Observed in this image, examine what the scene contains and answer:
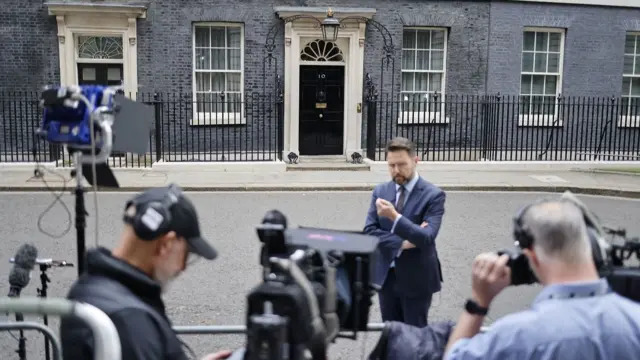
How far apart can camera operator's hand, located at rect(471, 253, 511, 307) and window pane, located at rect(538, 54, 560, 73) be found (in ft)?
61.4

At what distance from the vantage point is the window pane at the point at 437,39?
19172 millimetres

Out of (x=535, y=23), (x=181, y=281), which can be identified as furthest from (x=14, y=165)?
(x=535, y=23)

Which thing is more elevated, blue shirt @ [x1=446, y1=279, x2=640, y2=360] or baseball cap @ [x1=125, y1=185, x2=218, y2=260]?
baseball cap @ [x1=125, y1=185, x2=218, y2=260]

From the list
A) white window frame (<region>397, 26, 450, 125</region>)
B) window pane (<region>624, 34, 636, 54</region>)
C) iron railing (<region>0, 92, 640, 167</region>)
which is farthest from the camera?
window pane (<region>624, 34, 636, 54</region>)

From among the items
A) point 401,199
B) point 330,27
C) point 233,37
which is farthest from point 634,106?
point 401,199

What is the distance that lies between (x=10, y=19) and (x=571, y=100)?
1529 cm

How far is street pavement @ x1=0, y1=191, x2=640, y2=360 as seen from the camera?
21.3 ft

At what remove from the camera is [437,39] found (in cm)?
1922

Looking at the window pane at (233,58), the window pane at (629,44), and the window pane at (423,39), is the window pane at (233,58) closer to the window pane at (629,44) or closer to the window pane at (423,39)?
the window pane at (423,39)

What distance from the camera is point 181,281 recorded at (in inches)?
297

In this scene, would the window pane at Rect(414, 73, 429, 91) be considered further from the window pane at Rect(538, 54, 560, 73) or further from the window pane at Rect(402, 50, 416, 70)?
the window pane at Rect(538, 54, 560, 73)

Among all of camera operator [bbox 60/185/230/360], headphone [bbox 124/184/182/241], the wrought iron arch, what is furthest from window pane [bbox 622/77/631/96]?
headphone [bbox 124/184/182/241]

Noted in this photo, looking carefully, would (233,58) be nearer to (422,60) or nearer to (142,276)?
(422,60)

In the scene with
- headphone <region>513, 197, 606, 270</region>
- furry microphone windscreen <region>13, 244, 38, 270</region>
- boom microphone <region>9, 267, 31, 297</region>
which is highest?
headphone <region>513, 197, 606, 270</region>
